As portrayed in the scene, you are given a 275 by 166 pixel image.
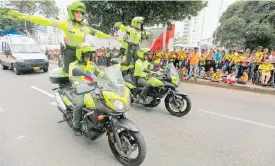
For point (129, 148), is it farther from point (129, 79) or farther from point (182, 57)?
point (182, 57)

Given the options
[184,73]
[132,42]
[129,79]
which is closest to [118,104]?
[129,79]

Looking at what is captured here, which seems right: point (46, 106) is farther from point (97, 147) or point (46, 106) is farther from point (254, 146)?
point (254, 146)

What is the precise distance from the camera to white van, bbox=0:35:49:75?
10547 mm

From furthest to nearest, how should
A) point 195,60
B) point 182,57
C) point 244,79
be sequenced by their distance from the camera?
point 182,57
point 195,60
point 244,79

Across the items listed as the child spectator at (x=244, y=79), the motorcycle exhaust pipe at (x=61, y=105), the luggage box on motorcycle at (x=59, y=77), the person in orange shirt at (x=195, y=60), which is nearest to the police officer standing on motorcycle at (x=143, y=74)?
the luggage box on motorcycle at (x=59, y=77)

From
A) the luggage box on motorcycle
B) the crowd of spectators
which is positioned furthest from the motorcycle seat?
the crowd of spectators

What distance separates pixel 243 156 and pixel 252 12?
23.0m

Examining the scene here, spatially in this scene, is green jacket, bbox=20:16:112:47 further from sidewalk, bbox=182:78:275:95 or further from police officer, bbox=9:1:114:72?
sidewalk, bbox=182:78:275:95

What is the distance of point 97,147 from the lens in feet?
11.2

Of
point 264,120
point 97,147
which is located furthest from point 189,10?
point 97,147

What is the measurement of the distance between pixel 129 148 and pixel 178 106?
2422mm

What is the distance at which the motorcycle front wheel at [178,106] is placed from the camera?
486cm

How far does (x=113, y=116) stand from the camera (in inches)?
112

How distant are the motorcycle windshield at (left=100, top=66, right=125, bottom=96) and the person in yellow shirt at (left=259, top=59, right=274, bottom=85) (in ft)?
25.6
